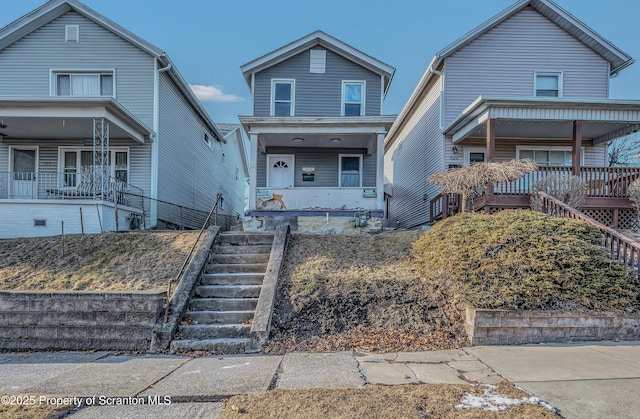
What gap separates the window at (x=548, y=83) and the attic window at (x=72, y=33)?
16.3 meters

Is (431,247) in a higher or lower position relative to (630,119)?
lower

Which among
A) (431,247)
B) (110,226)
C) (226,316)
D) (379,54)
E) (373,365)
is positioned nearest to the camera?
(373,365)

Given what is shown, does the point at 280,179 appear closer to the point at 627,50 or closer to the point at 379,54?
the point at 379,54

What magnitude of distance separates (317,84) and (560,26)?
8818 mm

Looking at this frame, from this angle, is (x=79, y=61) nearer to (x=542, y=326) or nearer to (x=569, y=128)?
(x=542, y=326)

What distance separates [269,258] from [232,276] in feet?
2.82

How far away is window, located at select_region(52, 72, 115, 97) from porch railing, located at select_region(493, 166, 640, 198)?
43.8 feet

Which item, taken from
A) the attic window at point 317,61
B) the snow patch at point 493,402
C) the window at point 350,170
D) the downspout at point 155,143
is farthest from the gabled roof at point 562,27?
the snow patch at point 493,402

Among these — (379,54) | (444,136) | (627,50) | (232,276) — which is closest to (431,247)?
(232,276)

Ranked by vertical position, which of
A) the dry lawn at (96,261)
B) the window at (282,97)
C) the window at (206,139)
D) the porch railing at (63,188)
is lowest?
the dry lawn at (96,261)

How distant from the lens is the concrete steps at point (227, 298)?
5195 mm

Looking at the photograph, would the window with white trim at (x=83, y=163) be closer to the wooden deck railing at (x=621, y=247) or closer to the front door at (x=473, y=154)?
the front door at (x=473, y=154)

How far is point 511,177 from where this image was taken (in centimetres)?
952

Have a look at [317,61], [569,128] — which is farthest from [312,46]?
[569,128]
